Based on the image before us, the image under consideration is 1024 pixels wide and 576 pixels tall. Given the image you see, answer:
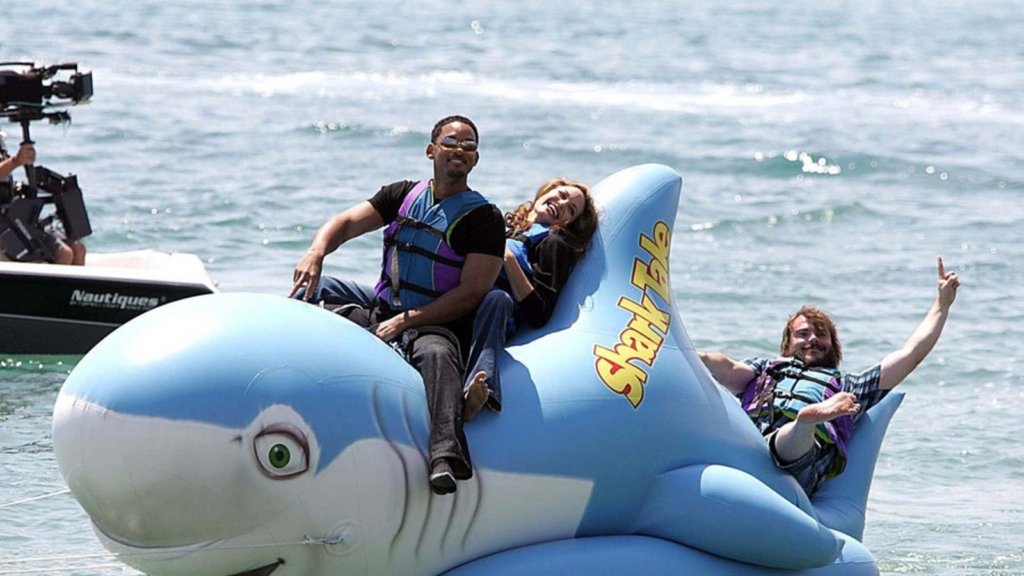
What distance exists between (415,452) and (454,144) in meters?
0.97

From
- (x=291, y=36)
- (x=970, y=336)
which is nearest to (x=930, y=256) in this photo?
(x=970, y=336)

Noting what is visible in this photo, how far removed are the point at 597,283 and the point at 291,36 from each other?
23.6 m

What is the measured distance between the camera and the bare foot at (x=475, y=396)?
446 centimetres

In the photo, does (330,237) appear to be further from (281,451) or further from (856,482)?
(856,482)

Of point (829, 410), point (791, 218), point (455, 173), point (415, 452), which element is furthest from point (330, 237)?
point (791, 218)

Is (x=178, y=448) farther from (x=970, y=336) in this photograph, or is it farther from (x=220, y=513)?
(x=970, y=336)

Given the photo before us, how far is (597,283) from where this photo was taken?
513 cm

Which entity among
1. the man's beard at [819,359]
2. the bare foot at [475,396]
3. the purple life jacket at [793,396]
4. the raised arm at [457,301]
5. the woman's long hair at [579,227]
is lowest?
the purple life jacket at [793,396]

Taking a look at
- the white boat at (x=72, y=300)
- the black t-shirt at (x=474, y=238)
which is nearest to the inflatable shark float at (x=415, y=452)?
the black t-shirt at (x=474, y=238)

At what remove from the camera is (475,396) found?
4.47 meters

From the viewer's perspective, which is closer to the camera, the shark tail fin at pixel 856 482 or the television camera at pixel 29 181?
the shark tail fin at pixel 856 482

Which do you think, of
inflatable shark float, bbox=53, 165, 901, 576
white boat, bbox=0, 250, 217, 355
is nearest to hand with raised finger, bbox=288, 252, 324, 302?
inflatable shark float, bbox=53, 165, 901, 576

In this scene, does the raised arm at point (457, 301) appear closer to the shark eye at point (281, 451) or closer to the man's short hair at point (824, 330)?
the shark eye at point (281, 451)

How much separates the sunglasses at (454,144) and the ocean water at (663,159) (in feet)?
5.09
